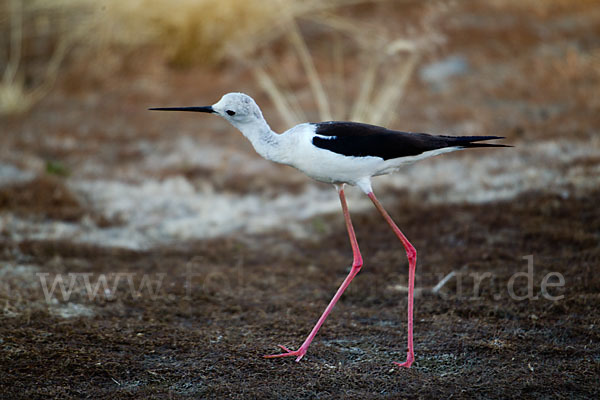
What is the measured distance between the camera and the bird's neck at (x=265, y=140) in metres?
3.89

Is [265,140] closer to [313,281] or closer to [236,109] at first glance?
[236,109]

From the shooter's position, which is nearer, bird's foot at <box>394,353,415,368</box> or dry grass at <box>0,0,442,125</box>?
bird's foot at <box>394,353,415,368</box>

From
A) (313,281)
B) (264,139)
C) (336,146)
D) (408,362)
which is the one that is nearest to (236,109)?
(264,139)

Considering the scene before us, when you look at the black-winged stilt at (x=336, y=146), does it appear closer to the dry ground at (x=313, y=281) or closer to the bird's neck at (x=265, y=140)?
the bird's neck at (x=265, y=140)

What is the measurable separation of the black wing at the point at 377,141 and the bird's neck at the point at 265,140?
225 millimetres

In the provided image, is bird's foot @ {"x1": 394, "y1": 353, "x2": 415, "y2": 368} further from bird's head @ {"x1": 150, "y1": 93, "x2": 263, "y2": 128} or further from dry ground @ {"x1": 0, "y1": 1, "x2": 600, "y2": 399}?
bird's head @ {"x1": 150, "y1": 93, "x2": 263, "y2": 128}

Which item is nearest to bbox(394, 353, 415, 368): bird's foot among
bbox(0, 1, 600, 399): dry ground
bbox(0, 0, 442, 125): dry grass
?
bbox(0, 1, 600, 399): dry ground

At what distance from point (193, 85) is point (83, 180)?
456 cm

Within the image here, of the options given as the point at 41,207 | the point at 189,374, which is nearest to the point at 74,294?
the point at 189,374

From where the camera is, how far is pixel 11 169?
7.77 m

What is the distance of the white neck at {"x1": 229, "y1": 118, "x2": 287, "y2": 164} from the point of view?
3893 millimetres

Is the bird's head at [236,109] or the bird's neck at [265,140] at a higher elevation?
the bird's head at [236,109]

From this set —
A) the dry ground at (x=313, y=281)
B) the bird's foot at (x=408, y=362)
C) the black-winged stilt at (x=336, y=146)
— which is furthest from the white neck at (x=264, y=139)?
the bird's foot at (x=408, y=362)

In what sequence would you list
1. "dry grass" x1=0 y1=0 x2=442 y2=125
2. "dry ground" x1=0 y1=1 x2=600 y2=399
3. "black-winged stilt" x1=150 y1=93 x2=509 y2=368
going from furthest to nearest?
"dry grass" x1=0 y1=0 x2=442 y2=125 < "black-winged stilt" x1=150 y1=93 x2=509 y2=368 < "dry ground" x1=0 y1=1 x2=600 y2=399
